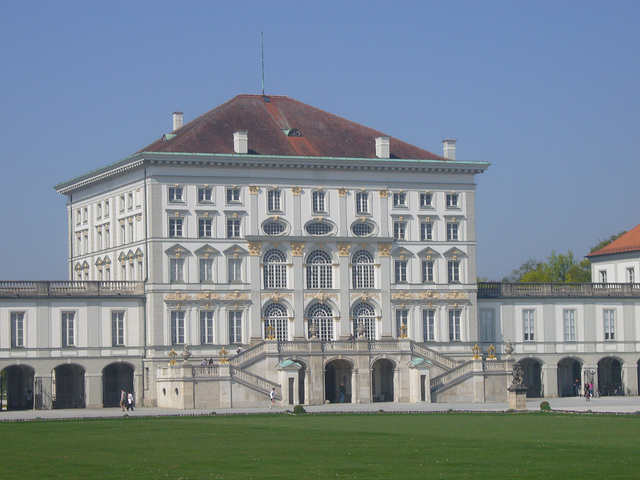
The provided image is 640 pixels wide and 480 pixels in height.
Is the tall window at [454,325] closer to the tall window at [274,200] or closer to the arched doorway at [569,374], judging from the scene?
the arched doorway at [569,374]

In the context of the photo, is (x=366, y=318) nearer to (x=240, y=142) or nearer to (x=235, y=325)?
(x=235, y=325)

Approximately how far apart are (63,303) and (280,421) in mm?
27480

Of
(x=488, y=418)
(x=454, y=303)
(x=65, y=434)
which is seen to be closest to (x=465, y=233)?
(x=454, y=303)

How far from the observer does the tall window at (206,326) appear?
85.2m

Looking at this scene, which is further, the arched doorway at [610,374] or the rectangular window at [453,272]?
the arched doorway at [610,374]

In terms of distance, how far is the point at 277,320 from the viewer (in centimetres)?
8700

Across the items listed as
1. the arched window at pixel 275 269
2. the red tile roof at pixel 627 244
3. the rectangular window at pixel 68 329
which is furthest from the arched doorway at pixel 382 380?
the red tile roof at pixel 627 244

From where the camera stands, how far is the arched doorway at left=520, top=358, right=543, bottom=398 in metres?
94.6

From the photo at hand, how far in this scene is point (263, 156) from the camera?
8619cm

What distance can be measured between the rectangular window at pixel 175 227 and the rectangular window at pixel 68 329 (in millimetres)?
7680

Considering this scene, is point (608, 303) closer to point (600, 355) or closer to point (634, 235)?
point (600, 355)

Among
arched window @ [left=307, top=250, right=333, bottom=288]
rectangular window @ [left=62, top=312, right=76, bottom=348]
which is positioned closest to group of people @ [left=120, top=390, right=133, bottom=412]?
rectangular window @ [left=62, top=312, right=76, bottom=348]

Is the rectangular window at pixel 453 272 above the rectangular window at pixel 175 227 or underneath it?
underneath

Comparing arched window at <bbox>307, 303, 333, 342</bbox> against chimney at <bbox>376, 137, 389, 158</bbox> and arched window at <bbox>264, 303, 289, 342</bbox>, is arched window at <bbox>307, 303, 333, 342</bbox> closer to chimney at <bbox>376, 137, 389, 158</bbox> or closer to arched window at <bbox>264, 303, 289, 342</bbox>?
arched window at <bbox>264, 303, 289, 342</bbox>
